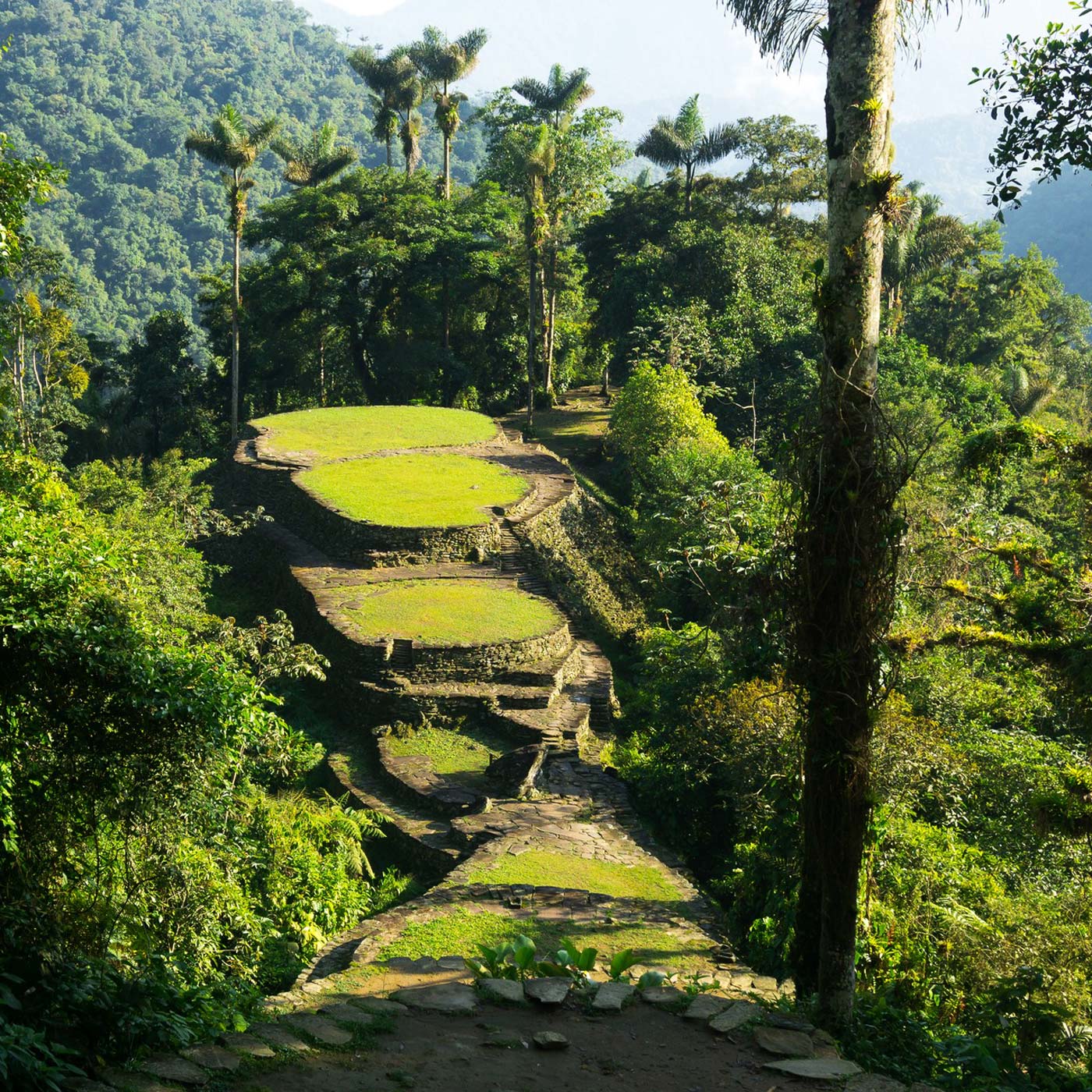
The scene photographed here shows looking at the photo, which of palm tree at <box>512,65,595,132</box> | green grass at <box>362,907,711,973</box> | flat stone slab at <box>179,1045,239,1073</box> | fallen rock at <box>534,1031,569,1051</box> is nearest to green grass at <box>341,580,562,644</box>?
green grass at <box>362,907,711,973</box>

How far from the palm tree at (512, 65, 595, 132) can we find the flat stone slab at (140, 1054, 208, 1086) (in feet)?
119

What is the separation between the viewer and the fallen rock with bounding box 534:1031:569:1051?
226 inches

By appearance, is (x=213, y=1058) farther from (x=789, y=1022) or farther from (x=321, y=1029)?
→ (x=789, y=1022)

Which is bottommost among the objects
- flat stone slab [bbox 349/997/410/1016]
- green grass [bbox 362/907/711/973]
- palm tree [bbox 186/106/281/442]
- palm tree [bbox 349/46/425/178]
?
green grass [bbox 362/907/711/973]

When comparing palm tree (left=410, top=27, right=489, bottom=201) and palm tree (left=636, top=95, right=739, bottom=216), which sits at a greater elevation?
palm tree (left=410, top=27, right=489, bottom=201)

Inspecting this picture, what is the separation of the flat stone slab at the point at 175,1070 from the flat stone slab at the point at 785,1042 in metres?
2.75

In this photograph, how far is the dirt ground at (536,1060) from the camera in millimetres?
5137

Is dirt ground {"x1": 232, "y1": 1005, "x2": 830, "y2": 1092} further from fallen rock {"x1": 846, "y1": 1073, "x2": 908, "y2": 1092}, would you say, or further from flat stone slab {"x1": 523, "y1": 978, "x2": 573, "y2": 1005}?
fallen rock {"x1": 846, "y1": 1073, "x2": 908, "y2": 1092}

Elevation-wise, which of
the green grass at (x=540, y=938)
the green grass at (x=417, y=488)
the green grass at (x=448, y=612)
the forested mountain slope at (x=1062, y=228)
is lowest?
the green grass at (x=540, y=938)

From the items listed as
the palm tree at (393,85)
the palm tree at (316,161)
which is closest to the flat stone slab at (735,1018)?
the palm tree at (316,161)

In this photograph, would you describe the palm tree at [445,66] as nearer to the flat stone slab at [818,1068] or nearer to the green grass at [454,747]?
the green grass at [454,747]

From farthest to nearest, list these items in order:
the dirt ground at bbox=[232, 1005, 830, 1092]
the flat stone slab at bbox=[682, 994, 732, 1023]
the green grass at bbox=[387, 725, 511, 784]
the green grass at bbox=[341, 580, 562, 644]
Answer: the green grass at bbox=[341, 580, 562, 644], the green grass at bbox=[387, 725, 511, 784], the flat stone slab at bbox=[682, 994, 732, 1023], the dirt ground at bbox=[232, 1005, 830, 1092]

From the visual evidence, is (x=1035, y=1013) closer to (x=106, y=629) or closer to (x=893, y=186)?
(x=893, y=186)

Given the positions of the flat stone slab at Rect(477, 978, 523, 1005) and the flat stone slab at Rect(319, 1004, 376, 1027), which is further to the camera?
the flat stone slab at Rect(477, 978, 523, 1005)
